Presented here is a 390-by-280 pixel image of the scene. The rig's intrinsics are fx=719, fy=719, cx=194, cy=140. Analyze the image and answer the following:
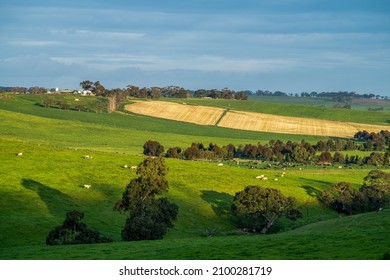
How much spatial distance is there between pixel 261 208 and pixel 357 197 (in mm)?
23759

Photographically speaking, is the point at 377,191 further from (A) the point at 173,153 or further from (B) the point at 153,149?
(B) the point at 153,149

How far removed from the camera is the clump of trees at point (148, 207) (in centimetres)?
6481

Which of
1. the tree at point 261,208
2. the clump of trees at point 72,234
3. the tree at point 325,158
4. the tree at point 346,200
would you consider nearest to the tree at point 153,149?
the tree at point 325,158

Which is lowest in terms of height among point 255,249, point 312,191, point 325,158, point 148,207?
point 312,191

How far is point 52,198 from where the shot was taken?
84.0m

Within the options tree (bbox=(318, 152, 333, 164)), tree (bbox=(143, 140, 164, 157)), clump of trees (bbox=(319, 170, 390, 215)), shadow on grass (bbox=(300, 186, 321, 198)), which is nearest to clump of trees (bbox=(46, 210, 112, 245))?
clump of trees (bbox=(319, 170, 390, 215))

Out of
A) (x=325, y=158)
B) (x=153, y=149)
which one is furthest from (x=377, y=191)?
Result: (x=153, y=149)

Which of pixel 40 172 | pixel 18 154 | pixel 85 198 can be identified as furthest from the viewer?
pixel 18 154

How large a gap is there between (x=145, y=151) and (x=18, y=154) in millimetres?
56758

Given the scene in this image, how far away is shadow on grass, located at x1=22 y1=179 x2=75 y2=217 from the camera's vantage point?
7962 cm

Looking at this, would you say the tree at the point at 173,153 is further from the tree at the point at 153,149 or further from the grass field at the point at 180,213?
the grass field at the point at 180,213
